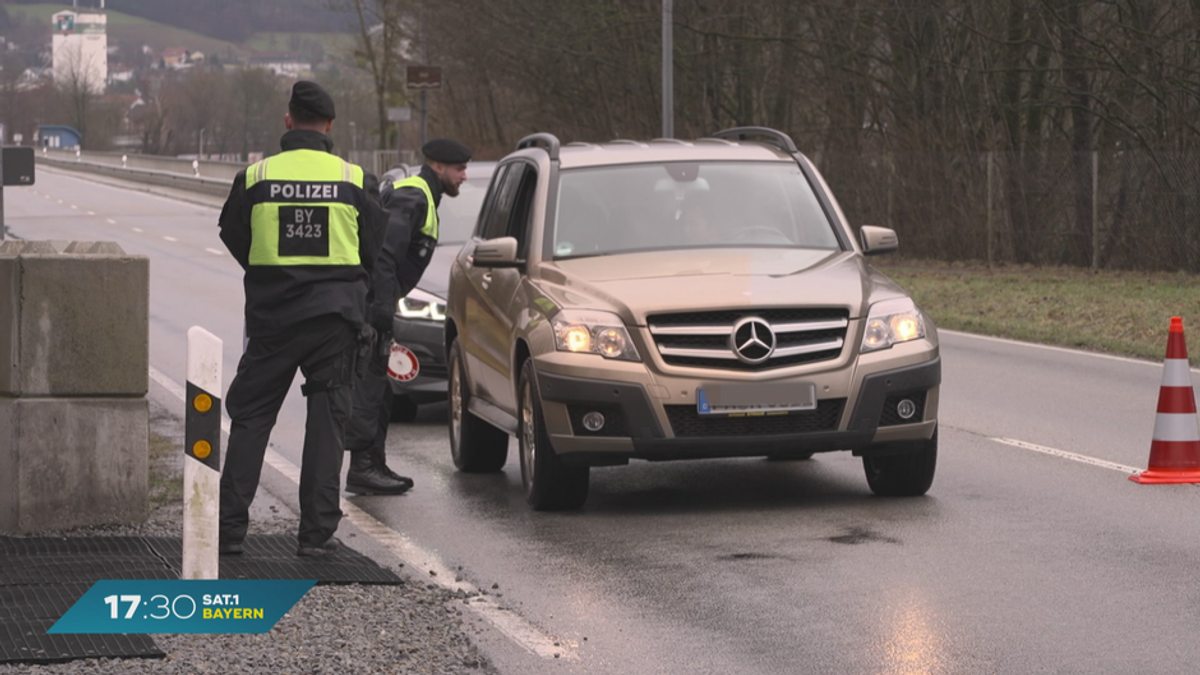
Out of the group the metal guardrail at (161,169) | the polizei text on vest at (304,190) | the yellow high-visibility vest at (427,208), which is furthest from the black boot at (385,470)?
the metal guardrail at (161,169)

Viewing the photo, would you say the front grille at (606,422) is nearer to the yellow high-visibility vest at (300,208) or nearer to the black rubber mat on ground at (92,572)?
the black rubber mat on ground at (92,572)

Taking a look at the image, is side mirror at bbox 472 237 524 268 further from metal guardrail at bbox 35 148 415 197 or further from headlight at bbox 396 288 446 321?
metal guardrail at bbox 35 148 415 197

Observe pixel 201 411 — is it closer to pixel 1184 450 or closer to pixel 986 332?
pixel 1184 450

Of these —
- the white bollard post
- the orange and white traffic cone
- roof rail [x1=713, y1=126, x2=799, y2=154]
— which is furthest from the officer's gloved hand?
the orange and white traffic cone

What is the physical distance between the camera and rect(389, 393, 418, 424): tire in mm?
13102

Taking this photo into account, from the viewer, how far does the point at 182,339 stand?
1902 cm

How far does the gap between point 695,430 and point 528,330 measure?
38.5 inches

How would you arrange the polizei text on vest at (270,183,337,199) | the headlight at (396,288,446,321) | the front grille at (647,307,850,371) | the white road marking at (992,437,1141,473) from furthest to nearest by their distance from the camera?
the headlight at (396,288,446,321), the white road marking at (992,437,1141,473), the front grille at (647,307,850,371), the polizei text on vest at (270,183,337,199)

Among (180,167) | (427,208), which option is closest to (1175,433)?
(427,208)

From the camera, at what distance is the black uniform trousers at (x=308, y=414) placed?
7641 mm

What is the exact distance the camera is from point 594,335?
28.7ft

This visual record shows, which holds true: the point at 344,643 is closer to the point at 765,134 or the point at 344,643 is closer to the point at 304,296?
the point at 304,296

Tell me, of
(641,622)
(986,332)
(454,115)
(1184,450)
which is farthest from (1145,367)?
(454,115)

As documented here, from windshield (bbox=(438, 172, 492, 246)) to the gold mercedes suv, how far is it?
4.53m
